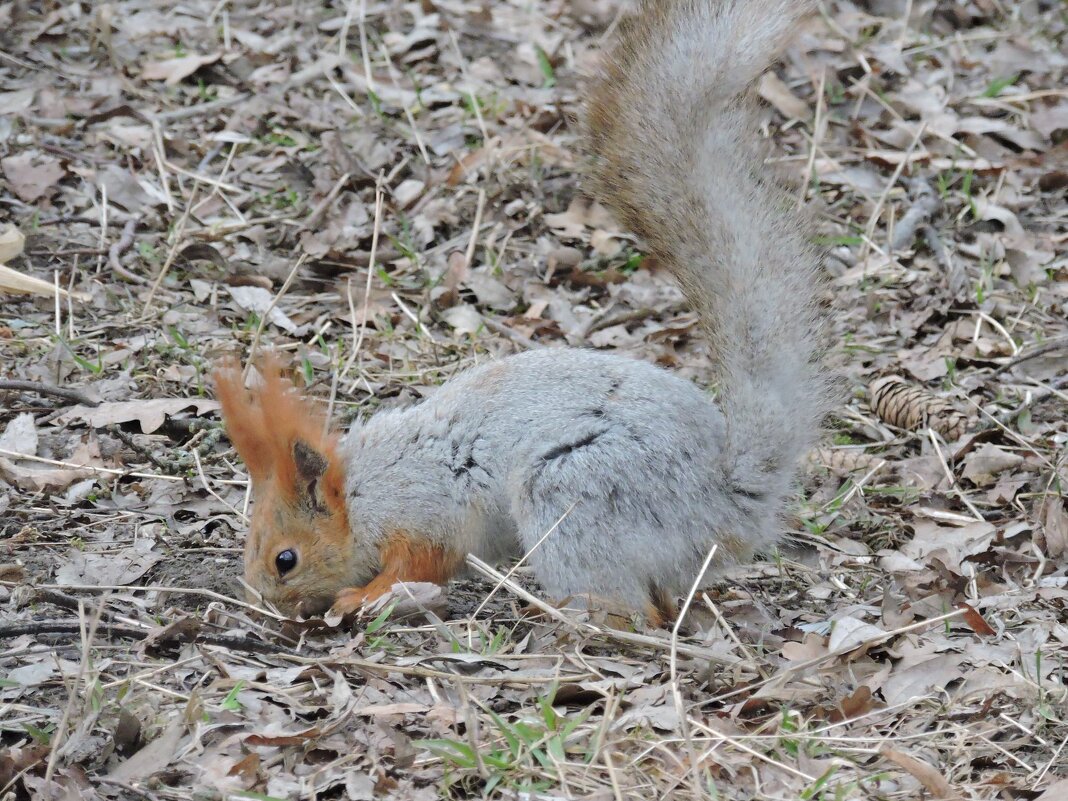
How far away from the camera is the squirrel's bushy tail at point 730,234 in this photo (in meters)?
3.45

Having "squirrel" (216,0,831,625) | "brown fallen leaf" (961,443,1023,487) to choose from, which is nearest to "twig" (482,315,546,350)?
"squirrel" (216,0,831,625)

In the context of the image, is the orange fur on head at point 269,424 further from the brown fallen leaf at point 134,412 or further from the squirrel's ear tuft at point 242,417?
the brown fallen leaf at point 134,412

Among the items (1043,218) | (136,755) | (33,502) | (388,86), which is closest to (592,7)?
(388,86)

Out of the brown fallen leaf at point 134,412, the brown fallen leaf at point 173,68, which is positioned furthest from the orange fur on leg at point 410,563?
the brown fallen leaf at point 173,68

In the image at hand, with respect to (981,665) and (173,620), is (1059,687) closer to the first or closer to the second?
(981,665)

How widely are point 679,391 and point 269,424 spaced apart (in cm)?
120

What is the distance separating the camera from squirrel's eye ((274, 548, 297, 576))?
3.64 metres

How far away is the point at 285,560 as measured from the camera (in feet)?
12.0

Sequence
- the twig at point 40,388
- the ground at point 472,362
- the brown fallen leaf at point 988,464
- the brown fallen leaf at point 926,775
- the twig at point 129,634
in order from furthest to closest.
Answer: the brown fallen leaf at point 988,464
the twig at point 40,388
the twig at point 129,634
the ground at point 472,362
the brown fallen leaf at point 926,775

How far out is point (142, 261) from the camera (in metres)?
5.45

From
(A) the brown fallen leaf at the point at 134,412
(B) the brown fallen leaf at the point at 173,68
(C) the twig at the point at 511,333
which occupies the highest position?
(B) the brown fallen leaf at the point at 173,68

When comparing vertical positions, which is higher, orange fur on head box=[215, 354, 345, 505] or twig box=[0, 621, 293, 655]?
orange fur on head box=[215, 354, 345, 505]

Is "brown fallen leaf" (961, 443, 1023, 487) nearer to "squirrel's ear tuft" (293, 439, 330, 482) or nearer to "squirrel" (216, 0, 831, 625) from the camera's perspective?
"squirrel" (216, 0, 831, 625)

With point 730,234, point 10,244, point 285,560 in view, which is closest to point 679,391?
point 730,234
